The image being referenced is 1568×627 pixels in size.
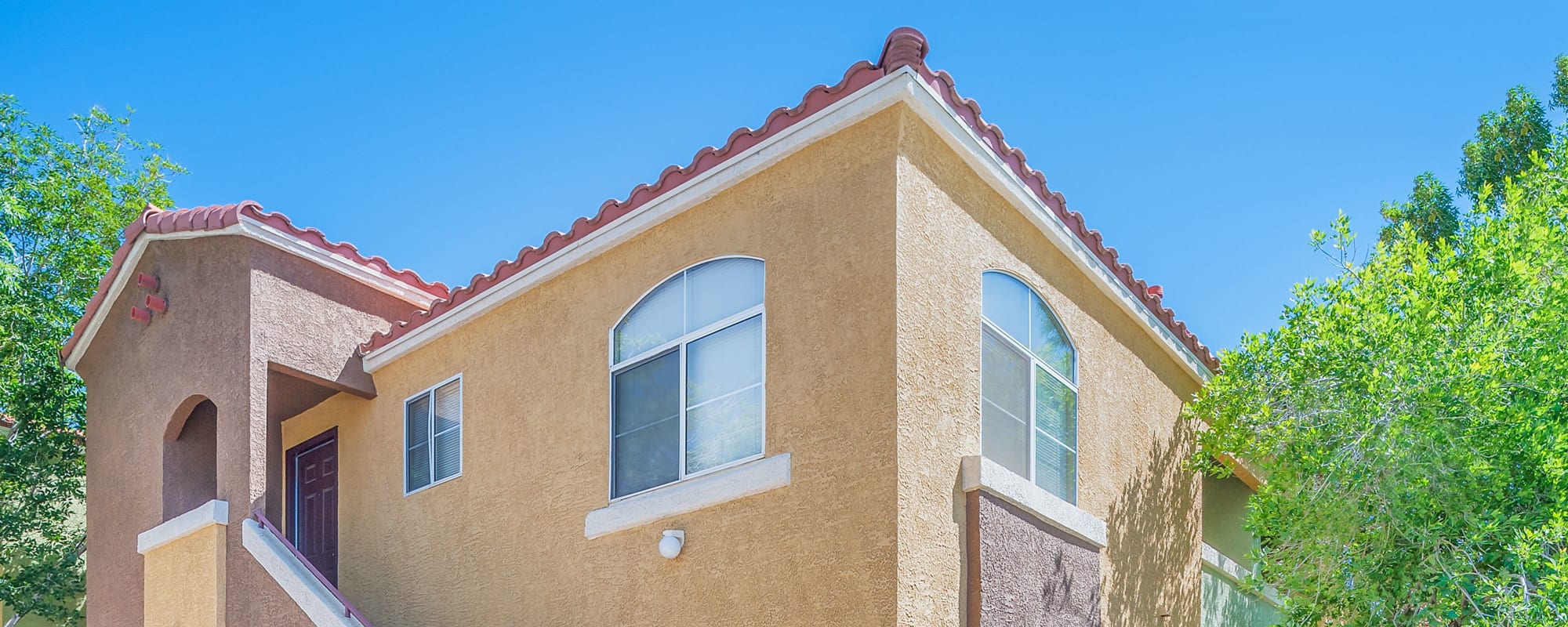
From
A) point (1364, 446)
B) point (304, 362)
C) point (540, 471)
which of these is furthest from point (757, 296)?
point (304, 362)

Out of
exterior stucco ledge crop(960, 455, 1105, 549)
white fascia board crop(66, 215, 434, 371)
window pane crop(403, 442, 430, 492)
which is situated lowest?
exterior stucco ledge crop(960, 455, 1105, 549)

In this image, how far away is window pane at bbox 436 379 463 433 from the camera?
1316cm

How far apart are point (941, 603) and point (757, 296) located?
8.57ft

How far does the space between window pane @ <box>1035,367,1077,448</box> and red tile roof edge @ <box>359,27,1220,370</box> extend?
1311 mm

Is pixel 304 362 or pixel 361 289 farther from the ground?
pixel 361 289

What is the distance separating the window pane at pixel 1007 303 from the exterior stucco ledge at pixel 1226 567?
14.2ft

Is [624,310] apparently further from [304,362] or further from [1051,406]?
[304,362]

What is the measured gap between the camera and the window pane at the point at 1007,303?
10.3 metres

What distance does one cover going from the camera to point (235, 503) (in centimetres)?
1320

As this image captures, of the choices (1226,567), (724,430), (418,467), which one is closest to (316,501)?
(418,467)

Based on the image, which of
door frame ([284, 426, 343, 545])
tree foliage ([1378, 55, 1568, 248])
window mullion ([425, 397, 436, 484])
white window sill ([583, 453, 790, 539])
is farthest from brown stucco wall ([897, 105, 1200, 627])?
tree foliage ([1378, 55, 1568, 248])

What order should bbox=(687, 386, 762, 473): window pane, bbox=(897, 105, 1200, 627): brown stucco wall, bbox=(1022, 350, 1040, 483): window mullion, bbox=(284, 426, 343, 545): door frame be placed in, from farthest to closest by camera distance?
bbox=(284, 426, 343, 545): door frame < bbox=(1022, 350, 1040, 483): window mullion < bbox=(687, 386, 762, 473): window pane < bbox=(897, 105, 1200, 627): brown stucco wall

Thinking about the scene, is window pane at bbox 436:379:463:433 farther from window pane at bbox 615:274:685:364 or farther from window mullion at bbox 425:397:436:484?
window pane at bbox 615:274:685:364

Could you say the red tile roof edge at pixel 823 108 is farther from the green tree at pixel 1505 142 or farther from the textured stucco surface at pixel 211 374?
the green tree at pixel 1505 142
